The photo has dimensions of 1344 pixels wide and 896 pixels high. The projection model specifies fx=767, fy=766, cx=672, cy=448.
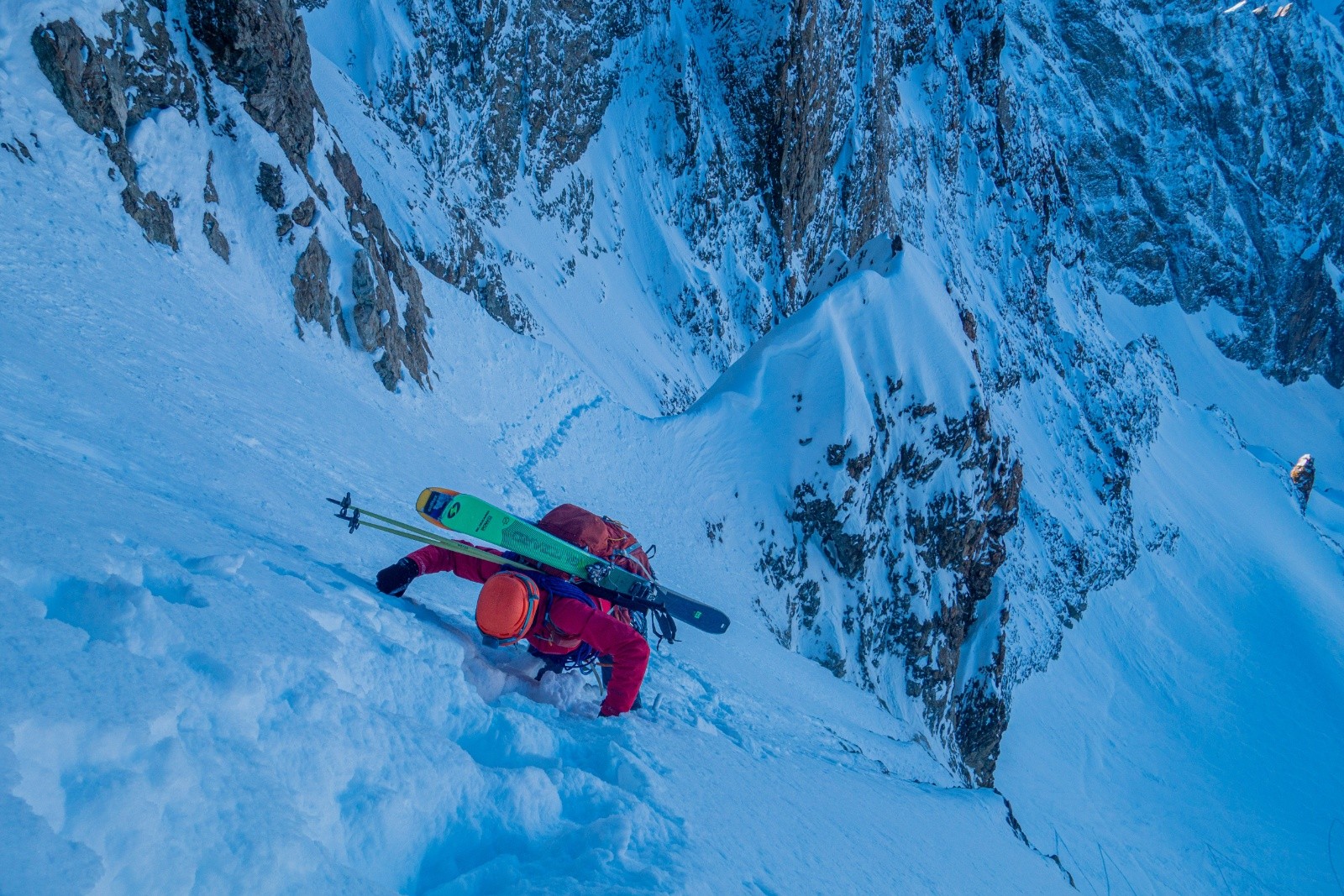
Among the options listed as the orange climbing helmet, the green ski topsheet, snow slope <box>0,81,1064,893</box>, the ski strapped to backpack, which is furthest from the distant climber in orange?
the orange climbing helmet

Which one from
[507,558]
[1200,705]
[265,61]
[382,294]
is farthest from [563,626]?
[1200,705]

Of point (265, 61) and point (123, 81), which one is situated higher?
point (265, 61)

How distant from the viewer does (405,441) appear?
29.0ft

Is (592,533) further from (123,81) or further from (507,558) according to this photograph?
(123,81)

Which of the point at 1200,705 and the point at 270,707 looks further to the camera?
the point at 1200,705

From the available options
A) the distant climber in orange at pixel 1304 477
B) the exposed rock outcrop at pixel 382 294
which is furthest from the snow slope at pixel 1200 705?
the exposed rock outcrop at pixel 382 294

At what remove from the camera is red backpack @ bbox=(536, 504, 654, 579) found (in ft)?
14.8

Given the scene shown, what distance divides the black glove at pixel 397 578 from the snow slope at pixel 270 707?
7.7 inches

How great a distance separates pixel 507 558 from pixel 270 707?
6.79 ft

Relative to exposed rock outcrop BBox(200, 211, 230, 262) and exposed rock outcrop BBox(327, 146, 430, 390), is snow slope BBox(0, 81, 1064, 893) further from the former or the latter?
exposed rock outcrop BBox(327, 146, 430, 390)

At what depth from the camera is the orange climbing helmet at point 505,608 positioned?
339 centimetres

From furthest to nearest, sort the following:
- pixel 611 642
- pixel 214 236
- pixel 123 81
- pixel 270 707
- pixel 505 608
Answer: pixel 214 236 < pixel 123 81 < pixel 611 642 < pixel 505 608 < pixel 270 707

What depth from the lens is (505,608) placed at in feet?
11.2

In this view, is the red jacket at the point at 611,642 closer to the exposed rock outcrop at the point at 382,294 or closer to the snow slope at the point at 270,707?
the snow slope at the point at 270,707
